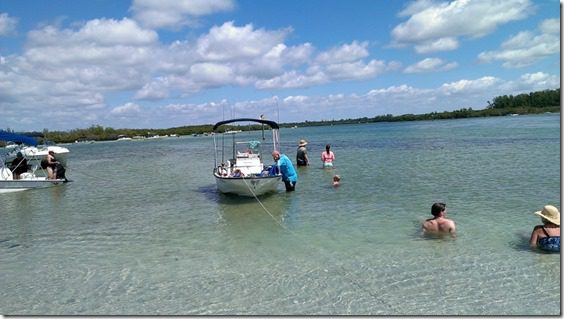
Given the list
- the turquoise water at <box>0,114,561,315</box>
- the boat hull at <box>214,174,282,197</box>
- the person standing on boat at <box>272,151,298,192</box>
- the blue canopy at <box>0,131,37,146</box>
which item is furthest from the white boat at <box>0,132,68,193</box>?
the person standing on boat at <box>272,151,298,192</box>

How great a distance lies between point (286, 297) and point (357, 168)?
19595mm

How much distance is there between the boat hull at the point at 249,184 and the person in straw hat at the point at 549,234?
29.3 ft

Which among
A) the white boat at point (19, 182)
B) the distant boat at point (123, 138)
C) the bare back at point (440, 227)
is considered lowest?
the bare back at point (440, 227)

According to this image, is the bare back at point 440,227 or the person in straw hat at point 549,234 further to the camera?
the bare back at point 440,227

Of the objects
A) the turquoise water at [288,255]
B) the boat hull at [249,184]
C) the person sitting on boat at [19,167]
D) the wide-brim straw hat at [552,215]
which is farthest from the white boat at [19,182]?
the wide-brim straw hat at [552,215]

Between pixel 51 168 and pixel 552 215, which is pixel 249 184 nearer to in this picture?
pixel 552 215

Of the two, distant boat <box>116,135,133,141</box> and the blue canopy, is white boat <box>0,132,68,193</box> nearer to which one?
the blue canopy

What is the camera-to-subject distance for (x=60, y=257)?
10312 millimetres

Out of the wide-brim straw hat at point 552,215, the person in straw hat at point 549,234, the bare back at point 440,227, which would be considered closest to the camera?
the person in straw hat at point 549,234

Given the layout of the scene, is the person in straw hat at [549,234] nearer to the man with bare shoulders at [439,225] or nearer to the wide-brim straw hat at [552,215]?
the wide-brim straw hat at [552,215]

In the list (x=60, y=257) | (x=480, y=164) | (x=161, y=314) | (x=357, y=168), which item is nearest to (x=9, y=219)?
(x=60, y=257)

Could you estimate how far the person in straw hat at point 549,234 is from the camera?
340 inches

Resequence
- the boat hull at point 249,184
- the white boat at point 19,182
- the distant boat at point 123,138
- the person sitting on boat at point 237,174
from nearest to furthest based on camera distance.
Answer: the boat hull at point 249,184
the person sitting on boat at point 237,174
the white boat at point 19,182
the distant boat at point 123,138

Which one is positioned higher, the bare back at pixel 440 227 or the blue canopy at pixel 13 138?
the blue canopy at pixel 13 138
